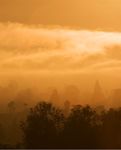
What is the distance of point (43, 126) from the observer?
4.43 metres

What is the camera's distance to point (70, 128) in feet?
14.6

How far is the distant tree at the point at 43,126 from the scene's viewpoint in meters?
4.38

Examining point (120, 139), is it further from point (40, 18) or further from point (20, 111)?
point (40, 18)

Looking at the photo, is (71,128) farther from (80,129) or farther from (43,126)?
(43,126)

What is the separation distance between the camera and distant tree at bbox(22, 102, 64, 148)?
438 centimetres

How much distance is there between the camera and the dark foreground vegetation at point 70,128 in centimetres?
438

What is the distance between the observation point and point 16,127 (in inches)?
173

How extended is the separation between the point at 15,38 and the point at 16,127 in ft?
2.33

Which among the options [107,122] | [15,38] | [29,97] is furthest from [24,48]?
[107,122]

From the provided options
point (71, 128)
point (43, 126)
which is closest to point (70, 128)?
point (71, 128)

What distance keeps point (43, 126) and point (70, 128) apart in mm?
200

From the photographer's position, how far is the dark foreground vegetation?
4383 millimetres

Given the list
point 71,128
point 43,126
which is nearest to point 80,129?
point 71,128

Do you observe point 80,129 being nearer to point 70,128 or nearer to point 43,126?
point 70,128
